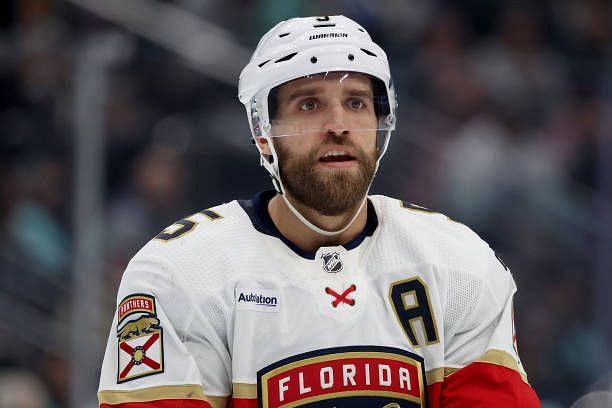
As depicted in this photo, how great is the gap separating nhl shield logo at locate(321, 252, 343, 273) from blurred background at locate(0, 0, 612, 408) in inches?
72.4

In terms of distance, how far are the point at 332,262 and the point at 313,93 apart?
0.37 meters

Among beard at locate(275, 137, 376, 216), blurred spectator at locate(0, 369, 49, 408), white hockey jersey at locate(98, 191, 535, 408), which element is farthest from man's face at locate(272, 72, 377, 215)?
blurred spectator at locate(0, 369, 49, 408)

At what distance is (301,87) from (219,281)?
18.5 inches

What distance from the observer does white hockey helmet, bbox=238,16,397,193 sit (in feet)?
8.46

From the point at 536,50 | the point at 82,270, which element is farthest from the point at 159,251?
the point at 536,50

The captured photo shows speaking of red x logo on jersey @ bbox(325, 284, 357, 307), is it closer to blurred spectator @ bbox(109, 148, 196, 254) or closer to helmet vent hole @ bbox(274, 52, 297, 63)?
helmet vent hole @ bbox(274, 52, 297, 63)

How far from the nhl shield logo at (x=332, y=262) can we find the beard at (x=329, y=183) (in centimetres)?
9

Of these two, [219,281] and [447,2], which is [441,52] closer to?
[447,2]

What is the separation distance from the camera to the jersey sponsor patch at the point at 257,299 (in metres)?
2.46

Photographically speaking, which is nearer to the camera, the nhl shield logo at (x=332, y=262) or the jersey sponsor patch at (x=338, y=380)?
the jersey sponsor patch at (x=338, y=380)

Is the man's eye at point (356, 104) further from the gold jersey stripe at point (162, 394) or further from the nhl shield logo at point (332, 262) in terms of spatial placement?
the gold jersey stripe at point (162, 394)

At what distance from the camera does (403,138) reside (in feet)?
15.3

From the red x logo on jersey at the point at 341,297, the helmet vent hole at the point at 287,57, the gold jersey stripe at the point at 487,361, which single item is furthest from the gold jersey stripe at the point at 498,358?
the helmet vent hole at the point at 287,57

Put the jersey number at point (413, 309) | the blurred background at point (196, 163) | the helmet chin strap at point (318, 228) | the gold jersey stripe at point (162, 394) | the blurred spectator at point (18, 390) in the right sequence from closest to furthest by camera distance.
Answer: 1. the gold jersey stripe at point (162, 394)
2. the jersey number at point (413, 309)
3. the helmet chin strap at point (318, 228)
4. the blurred background at point (196, 163)
5. the blurred spectator at point (18, 390)
